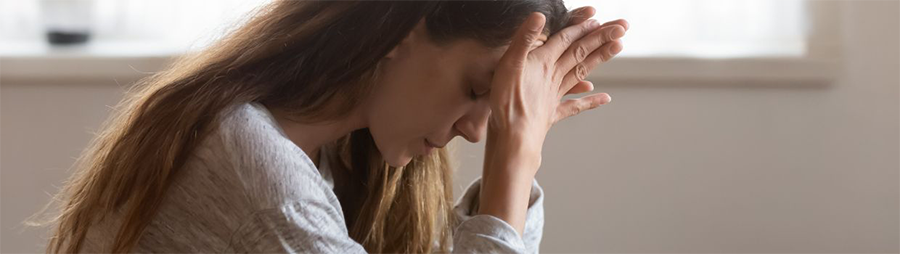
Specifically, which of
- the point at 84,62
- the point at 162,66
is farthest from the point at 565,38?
the point at 84,62

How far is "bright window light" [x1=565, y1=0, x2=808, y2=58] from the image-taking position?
2072 mm

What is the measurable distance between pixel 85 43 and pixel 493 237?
1371 mm

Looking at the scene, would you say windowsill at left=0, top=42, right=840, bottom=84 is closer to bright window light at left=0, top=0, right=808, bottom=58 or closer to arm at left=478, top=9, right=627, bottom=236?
bright window light at left=0, top=0, right=808, bottom=58

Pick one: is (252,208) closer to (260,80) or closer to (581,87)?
(260,80)

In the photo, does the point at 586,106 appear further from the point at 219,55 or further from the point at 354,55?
the point at 219,55

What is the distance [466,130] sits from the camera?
1.22m

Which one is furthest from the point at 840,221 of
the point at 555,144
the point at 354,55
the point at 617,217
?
the point at 354,55

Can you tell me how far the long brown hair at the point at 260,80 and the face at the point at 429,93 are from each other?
0.02m

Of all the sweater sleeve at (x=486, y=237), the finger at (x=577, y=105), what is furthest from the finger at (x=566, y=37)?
the sweater sleeve at (x=486, y=237)

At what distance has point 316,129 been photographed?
48.5 inches

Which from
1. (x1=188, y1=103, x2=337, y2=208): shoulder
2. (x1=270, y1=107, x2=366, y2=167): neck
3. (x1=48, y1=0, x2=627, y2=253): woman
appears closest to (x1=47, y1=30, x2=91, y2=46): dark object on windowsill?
(x1=48, y1=0, x2=627, y2=253): woman

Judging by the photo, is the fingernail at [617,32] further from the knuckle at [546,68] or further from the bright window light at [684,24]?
the bright window light at [684,24]

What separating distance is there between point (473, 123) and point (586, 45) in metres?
0.16

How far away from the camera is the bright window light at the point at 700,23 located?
6.80ft
